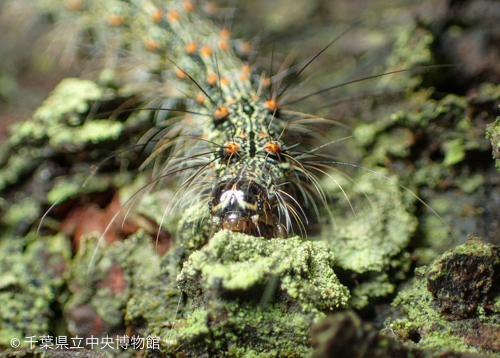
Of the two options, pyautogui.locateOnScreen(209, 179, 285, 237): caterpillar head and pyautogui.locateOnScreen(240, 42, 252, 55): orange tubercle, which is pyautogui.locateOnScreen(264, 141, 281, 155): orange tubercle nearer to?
pyautogui.locateOnScreen(209, 179, 285, 237): caterpillar head

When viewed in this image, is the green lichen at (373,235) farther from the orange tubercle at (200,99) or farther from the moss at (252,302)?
the orange tubercle at (200,99)

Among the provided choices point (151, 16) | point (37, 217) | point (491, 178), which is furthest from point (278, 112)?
point (37, 217)

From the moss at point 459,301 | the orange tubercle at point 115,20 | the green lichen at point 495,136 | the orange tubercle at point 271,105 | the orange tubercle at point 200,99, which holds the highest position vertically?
the orange tubercle at point 115,20

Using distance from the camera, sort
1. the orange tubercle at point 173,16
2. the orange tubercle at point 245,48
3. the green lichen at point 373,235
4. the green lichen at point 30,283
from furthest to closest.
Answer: the orange tubercle at point 245,48 < the orange tubercle at point 173,16 < the green lichen at point 30,283 < the green lichen at point 373,235

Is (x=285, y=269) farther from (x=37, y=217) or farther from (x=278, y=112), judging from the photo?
(x=37, y=217)

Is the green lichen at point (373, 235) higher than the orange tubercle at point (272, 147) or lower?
lower

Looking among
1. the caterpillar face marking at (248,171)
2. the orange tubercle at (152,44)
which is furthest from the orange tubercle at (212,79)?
the orange tubercle at (152,44)

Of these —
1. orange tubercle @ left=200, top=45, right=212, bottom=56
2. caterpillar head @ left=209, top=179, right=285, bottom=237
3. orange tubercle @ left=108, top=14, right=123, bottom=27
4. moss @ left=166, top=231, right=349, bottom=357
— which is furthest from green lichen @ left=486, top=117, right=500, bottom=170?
orange tubercle @ left=108, top=14, right=123, bottom=27

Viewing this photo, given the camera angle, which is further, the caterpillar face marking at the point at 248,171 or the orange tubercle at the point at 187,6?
the orange tubercle at the point at 187,6
